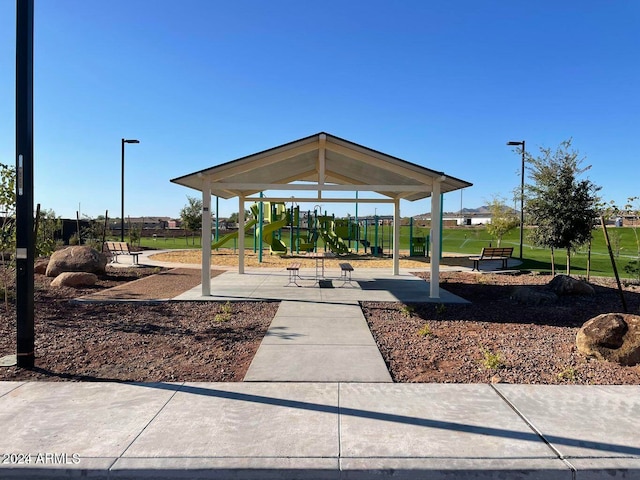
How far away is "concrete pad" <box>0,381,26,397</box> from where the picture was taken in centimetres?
458

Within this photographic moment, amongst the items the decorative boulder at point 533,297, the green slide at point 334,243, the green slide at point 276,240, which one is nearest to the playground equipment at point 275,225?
the green slide at point 276,240

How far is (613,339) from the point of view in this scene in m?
5.78

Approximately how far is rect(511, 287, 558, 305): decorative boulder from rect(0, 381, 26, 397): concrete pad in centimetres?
928

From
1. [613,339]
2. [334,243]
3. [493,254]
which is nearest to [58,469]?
[613,339]

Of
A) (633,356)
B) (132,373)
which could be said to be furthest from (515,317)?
(132,373)

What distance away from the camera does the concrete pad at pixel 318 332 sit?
6.57m

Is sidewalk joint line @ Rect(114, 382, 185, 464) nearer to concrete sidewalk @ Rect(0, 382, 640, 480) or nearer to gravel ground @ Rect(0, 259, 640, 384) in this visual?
concrete sidewalk @ Rect(0, 382, 640, 480)

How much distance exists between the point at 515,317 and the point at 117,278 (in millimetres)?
11502

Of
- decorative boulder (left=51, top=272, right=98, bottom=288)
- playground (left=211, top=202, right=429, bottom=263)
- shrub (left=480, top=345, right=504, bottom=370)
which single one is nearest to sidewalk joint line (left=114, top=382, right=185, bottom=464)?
shrub (left=480, top=345, right=504, bottom=370)

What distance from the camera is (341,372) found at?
5266mm

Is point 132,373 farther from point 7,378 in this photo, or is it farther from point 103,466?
point 103,466

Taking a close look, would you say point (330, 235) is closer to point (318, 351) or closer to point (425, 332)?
point (425, 332)

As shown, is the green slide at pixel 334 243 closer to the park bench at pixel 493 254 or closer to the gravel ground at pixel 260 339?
the park bench at pixel 493 254

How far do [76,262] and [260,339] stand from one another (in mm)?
9671
